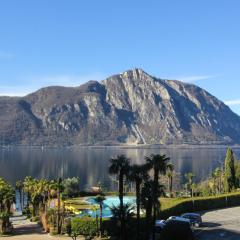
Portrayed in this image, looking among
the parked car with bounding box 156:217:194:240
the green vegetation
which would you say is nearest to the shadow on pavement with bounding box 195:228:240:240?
the green vegetation

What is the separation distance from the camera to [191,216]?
192ft

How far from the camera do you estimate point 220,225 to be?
5841cm

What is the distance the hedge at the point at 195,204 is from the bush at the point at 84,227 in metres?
9.40

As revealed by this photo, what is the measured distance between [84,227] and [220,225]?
54.8 feet

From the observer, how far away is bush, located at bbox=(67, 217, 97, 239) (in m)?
59.3

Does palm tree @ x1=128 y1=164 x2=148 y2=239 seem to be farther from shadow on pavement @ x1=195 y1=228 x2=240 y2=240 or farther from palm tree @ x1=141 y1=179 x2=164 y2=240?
shadow on pavement @ x1=195 y1=228 x2=240 y2=240

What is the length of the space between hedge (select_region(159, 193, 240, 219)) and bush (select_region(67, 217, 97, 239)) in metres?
9.40

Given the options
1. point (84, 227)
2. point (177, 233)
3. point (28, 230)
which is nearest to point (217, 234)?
point (177, 233)

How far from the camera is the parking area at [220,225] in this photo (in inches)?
2052

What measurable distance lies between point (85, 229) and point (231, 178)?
47.2 metres

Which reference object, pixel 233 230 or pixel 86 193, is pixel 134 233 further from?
pixel 86 193

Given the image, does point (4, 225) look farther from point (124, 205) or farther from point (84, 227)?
point (124, 205)

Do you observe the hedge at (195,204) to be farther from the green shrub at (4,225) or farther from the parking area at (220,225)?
the green shrub at (4,225)

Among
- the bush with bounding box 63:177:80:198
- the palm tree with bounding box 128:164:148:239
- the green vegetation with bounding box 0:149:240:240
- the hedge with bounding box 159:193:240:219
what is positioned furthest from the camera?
the bush with bounding box 63:177:80:198
